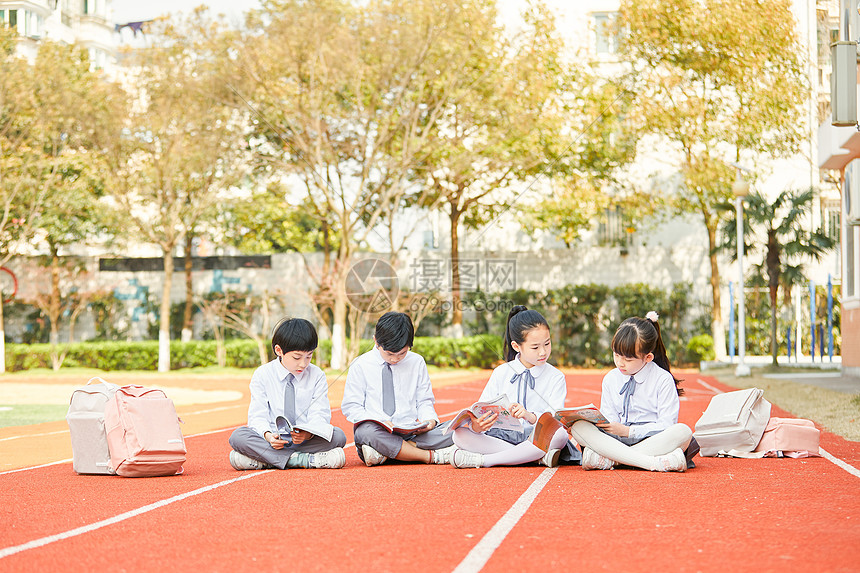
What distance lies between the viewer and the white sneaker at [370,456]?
684 centimetres

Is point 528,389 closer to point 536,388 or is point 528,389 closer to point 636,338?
point 536,388

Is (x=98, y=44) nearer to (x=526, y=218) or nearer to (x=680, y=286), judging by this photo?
(x=526, y=218)

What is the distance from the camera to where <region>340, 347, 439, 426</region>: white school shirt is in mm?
6961

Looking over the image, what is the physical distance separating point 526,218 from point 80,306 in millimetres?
11731

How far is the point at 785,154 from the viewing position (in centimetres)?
2397

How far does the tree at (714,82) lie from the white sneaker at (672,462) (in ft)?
54.3

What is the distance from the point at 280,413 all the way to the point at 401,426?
842 mm

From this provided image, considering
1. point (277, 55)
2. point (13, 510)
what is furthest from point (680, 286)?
point (13, 510)

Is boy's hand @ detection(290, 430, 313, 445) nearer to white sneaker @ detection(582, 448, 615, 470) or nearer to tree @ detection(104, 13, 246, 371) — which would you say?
white sneaker @ detection(582, 448, 615, 470)

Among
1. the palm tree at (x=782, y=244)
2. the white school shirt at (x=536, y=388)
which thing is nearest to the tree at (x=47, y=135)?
the palm tree at (x=782, y=244)

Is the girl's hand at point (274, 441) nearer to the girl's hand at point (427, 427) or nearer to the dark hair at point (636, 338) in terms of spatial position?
the girl's hand at point (427, 427)

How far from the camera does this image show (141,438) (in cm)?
628

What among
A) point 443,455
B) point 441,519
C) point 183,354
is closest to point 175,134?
point 183,354

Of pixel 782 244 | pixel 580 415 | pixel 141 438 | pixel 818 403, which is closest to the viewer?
pixel 580 415
